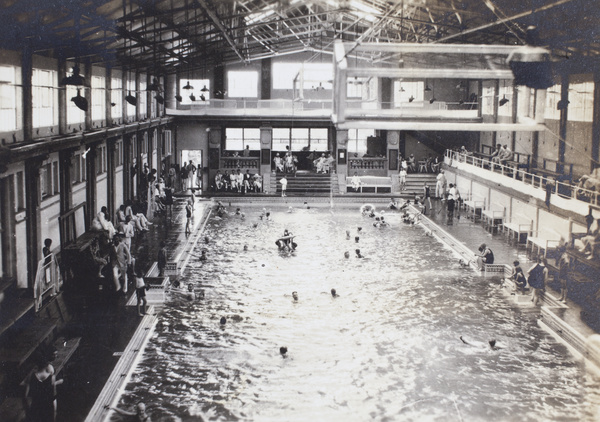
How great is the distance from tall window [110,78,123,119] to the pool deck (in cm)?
510

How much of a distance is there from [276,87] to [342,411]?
3289 centimetres

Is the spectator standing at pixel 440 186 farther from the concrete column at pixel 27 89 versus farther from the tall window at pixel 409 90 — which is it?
the concrete column at pixel 27 89

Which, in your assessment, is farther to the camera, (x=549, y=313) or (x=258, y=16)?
(x=258, y=16)

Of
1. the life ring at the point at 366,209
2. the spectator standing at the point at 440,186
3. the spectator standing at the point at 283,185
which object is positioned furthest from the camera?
the spectator standing at the point at 440,186

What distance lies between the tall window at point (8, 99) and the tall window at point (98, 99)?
792 cm

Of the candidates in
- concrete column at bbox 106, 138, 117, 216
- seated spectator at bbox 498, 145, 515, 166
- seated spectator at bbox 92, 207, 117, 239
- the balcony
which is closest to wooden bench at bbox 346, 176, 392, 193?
the balcony

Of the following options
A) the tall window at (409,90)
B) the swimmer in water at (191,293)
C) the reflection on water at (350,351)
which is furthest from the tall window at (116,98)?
the tall window at (409,90)

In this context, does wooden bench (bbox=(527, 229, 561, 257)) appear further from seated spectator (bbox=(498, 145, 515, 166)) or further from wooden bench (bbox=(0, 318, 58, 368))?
wooden bench (bbox=(0, 318, 58, 368))

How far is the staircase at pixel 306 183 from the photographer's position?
38.2 meters

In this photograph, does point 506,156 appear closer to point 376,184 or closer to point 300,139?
point 376,184

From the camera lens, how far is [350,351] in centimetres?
1447

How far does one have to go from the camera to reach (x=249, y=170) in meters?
40.4

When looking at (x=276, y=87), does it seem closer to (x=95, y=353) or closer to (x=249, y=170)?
(x=249, y=170)

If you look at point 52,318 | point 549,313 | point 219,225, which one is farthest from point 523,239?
point 52,318
